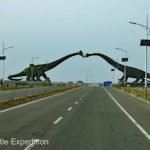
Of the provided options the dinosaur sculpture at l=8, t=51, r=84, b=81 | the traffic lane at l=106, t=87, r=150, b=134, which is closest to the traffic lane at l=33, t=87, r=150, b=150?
the traffic lane at l=106, t=87, r=150, b=134

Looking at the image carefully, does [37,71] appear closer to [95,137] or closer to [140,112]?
[140,112]

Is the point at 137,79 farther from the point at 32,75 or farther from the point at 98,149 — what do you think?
the point at 98,149

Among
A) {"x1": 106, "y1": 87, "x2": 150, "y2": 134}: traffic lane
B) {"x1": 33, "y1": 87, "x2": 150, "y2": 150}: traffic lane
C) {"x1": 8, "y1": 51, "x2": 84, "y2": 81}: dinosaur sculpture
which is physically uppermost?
{"x1": 8, "y1": 51, "x2": 84, "y2": 81}: dinosaur sculpture

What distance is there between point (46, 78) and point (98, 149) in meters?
99.5

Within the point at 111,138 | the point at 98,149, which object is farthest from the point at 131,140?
the point at 98,149

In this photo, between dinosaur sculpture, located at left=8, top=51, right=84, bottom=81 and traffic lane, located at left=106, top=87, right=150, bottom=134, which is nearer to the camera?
traffic lane, located at left=106, top=87, right=150, bottom=134

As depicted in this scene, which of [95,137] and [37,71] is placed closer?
[95,137]

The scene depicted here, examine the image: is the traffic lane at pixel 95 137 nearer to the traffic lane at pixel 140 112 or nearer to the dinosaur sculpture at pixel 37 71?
the traffic lane at pixel 140 112

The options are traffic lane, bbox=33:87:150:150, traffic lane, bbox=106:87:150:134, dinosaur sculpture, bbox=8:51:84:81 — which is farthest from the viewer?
dinosaur sculpture, bbox=8:51:84:81

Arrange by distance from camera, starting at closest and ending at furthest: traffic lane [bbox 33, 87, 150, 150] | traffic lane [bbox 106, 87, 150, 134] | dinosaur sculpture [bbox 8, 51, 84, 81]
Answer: traffic lane [bbox 33, 87, 150, 150]
traffic lane [bbox 106, 87, 150, 134]
dinosaur sculpture [bbox 8, 51, 84, 81]

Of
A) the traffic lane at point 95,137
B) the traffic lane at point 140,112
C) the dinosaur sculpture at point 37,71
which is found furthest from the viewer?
the dinosaur sculpture at point 37,71

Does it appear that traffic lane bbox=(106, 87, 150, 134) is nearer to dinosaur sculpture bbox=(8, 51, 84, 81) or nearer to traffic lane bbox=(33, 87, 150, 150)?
traffic lane bbox=(33, 87, 150, 150)

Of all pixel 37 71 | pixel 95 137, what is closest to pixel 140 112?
pixel 95 137

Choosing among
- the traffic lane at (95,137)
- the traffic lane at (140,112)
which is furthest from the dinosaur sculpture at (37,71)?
the traffic lane at (95,137)
